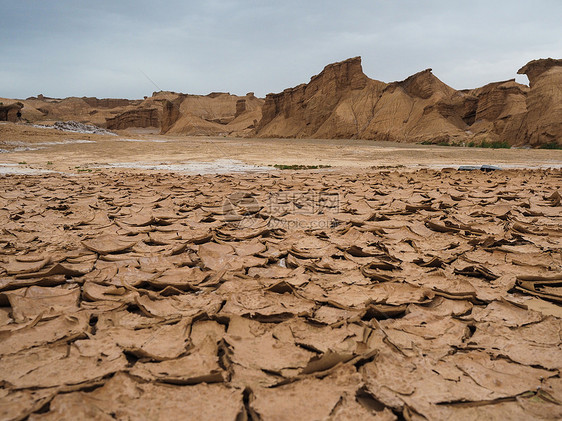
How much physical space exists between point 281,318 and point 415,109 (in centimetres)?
3175

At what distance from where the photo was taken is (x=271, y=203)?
3.16m

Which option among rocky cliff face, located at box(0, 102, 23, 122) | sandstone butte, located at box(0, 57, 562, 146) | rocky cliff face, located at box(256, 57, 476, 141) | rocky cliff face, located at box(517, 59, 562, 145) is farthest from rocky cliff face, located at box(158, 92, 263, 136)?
rocky cliff face, located at box(517, 59, 562, 145)

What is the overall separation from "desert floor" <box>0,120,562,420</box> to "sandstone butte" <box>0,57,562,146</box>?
69.4 feet

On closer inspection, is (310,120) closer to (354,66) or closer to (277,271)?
(354,66)

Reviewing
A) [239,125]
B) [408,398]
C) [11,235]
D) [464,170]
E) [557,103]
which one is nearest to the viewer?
[408,398]

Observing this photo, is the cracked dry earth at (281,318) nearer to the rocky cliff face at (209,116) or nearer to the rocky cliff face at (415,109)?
the rocky cliff face at (415,109)

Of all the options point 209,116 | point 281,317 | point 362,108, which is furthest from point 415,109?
point 209,116

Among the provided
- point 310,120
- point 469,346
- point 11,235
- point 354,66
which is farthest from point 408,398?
point 354,66

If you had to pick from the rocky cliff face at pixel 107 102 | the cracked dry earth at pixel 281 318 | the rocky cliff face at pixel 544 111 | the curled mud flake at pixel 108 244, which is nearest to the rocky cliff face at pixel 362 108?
the rocky cliff face at pixel 544 111

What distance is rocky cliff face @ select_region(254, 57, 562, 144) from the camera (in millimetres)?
19906

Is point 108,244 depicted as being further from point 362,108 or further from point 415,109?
point 362,108

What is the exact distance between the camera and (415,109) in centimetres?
2939

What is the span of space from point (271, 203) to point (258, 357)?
2.28 meters

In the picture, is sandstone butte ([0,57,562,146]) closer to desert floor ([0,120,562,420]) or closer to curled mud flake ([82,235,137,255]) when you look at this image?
desert floor ([0,120,562,420])
